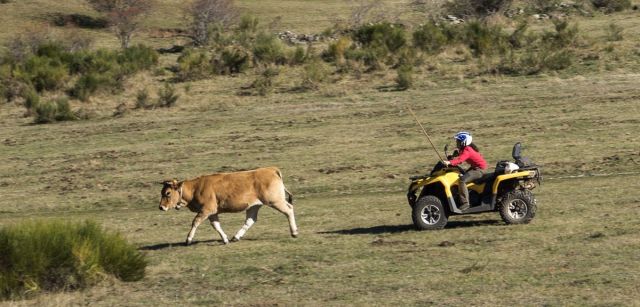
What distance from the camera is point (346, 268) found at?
14531 millimetres

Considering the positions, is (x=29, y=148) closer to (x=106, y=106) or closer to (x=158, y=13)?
(x=106, y=106)

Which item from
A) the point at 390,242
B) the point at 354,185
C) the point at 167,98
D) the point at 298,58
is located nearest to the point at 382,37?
the point at 298,58

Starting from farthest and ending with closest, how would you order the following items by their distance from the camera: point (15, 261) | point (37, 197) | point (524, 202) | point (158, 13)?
1. point (158, 13)
2. point (37, 197)
3. point (524, 202)
4. point (15, 261)

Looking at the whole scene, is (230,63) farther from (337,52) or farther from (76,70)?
(76,70)

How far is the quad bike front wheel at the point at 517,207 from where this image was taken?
16.9m

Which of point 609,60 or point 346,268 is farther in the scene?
point 609,60

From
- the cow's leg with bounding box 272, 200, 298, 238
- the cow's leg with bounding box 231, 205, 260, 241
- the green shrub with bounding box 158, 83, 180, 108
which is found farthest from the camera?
the green shrub with bounding box 158, 83, 180, 108

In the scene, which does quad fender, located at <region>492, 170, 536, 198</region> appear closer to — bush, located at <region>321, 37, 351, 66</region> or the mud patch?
the mud patch

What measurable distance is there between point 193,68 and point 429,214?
80.7 feet

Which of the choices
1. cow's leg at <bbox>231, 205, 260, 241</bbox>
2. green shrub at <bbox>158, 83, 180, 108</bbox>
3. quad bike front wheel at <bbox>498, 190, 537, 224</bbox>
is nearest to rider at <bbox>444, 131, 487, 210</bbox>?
quad bike front wheel at <bbox>498, 190, 537, 224</bbox>

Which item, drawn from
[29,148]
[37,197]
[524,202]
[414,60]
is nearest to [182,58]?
[414,60]

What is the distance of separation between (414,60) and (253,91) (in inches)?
236

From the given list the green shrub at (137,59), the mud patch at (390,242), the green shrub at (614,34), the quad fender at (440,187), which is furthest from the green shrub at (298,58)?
the mud patch at (390,242)

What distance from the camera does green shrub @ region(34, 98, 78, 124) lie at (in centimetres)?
3556
